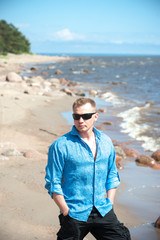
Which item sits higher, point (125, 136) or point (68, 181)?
point (68, 181)

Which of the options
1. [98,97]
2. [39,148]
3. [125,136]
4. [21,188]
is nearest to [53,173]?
[21,188]

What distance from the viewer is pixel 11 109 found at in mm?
13070

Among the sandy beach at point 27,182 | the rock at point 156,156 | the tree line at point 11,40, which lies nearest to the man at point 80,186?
the sandy beach at point 27,182

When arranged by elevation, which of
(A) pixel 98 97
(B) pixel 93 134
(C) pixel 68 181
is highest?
(B) pixel 93 134

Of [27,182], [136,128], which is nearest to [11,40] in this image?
[136,128]

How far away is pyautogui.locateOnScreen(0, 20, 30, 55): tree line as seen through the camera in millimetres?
74000

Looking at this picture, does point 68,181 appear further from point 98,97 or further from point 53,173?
point 98,97

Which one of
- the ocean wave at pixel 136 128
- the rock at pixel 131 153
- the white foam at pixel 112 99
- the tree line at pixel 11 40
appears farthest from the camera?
the tree line at pixel 11 40

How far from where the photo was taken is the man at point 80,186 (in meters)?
2.64

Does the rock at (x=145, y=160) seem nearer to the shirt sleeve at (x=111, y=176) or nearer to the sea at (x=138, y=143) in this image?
the sea at (x=138, y=143)

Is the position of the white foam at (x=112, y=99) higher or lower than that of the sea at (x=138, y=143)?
lower

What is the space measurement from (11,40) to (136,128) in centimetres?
6984

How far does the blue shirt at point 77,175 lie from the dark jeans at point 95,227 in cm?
5

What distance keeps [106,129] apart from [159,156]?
148 inches
